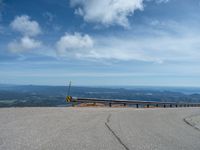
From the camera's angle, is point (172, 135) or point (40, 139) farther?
point (172, 135)

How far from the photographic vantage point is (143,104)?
29.2 metres

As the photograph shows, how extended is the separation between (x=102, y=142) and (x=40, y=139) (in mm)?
1911

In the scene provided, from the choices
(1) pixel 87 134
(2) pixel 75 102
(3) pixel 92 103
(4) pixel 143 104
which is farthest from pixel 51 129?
(4) pixel 143 104

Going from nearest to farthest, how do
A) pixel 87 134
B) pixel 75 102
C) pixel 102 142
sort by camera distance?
1. pixel 102 142
2. pixel 87 134
3. pixel 75 102

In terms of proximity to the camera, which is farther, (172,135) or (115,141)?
(172,135)

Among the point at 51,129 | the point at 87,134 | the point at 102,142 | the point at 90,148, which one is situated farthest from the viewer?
the point at 51,129

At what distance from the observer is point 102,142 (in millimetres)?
7367

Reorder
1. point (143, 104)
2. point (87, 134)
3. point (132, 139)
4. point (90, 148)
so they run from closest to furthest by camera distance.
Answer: point (90, 148), point (132, 139), point (87, 134), point (143, 104)

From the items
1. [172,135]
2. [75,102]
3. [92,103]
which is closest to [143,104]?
[92,103]

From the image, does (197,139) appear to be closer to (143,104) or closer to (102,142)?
(102,142)

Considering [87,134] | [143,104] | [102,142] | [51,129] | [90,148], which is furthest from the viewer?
[143,104]

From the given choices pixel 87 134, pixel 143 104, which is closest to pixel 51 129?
pixel 87 134

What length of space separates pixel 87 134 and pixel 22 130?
2395mm

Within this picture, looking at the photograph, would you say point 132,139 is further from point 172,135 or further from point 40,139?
point 40,139
